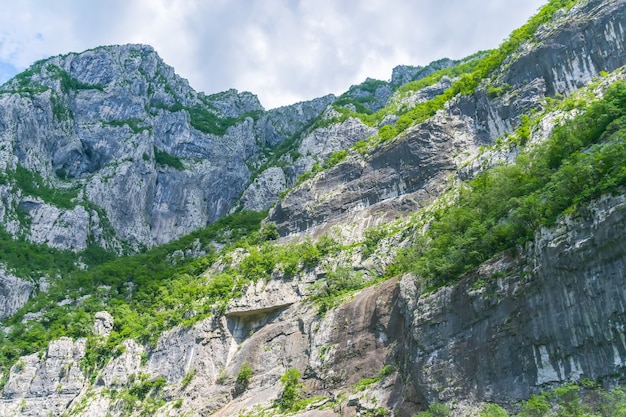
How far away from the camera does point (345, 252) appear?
51188 millimetres

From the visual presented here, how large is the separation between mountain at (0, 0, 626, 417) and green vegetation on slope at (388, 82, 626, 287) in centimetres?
12

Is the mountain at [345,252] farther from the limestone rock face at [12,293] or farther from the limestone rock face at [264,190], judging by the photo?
the limestone rock face at [264,190]

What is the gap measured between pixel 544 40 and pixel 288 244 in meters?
33.8

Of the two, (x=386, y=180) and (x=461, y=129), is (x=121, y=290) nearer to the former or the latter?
(x=386, y=180)

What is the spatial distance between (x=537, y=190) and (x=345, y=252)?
28008 mm

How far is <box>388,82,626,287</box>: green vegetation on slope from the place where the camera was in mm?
20875

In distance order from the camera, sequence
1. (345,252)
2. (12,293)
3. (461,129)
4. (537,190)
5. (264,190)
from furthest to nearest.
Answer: (264,190)
(12,293)
(461,129)
(345,252)
(537,190)

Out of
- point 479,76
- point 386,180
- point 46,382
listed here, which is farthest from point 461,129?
point 46,382

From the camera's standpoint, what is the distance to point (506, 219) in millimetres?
25922

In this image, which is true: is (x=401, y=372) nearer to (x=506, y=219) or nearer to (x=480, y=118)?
(x=506, y=219)

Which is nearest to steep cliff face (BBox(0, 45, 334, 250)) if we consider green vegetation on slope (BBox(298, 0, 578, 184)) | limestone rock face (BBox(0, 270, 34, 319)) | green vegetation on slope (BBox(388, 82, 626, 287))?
limestone rock face (BBox(0, 270, 34, 319))

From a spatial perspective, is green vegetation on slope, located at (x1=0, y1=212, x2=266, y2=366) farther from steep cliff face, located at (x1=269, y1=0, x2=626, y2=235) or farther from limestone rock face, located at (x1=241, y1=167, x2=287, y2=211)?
steep cliff face, located at (x1=269, y1=0, x2=626, y2=235)

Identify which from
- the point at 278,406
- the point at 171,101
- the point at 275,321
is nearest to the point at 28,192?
the point at 171,101

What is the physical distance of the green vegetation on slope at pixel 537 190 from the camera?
68.5 ft
